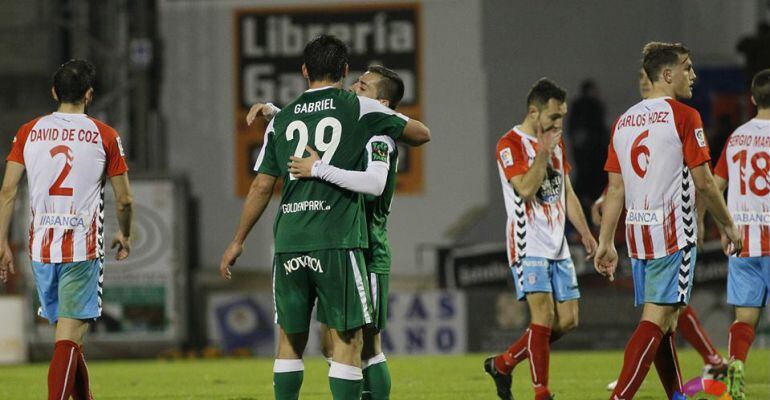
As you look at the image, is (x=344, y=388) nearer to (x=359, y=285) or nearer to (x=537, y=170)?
(x=359, y=285)

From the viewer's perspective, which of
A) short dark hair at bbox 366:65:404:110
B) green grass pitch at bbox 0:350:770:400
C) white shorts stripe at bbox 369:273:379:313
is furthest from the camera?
green grass pitch at bbox 0:350:770:400

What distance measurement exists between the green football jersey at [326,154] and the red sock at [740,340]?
315cm

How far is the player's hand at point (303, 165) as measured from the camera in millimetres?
6066

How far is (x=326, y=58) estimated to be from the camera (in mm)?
6195

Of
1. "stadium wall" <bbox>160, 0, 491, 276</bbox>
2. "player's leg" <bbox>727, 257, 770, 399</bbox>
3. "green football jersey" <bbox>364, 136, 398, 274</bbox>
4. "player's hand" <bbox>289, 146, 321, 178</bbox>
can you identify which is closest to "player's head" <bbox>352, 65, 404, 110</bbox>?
"green football jersey" <bbox>364, 136, 398, 274</bbox>

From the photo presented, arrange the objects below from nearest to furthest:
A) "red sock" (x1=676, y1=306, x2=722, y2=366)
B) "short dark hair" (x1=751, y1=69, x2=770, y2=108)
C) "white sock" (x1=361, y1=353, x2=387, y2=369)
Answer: "white sock" (x1=361, y1=353, x2=387, y2=369)
"short dark hair" (x1=751, y1=69, x2=770, y2=108)
"red sock" (x1=676, y1=306, x2=722, y2=366)

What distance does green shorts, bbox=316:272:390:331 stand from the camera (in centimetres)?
626

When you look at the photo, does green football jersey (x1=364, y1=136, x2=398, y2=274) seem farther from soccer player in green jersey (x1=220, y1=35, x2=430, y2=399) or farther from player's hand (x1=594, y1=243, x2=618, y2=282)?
player's hand (x1=594, y1=243, x2=618, y2=282)

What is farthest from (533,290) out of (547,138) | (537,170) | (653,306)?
(653,306)

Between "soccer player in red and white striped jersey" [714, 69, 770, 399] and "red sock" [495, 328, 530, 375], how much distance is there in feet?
4.11

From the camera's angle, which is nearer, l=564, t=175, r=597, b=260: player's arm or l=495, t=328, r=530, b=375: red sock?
l=564, t=175, r=597, b=260: player's arm

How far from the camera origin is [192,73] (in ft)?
66.9

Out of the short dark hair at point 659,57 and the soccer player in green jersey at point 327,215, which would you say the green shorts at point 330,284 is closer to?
the soccer player in green jersey at point 327,215

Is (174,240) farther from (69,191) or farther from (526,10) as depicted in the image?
(69,191)
